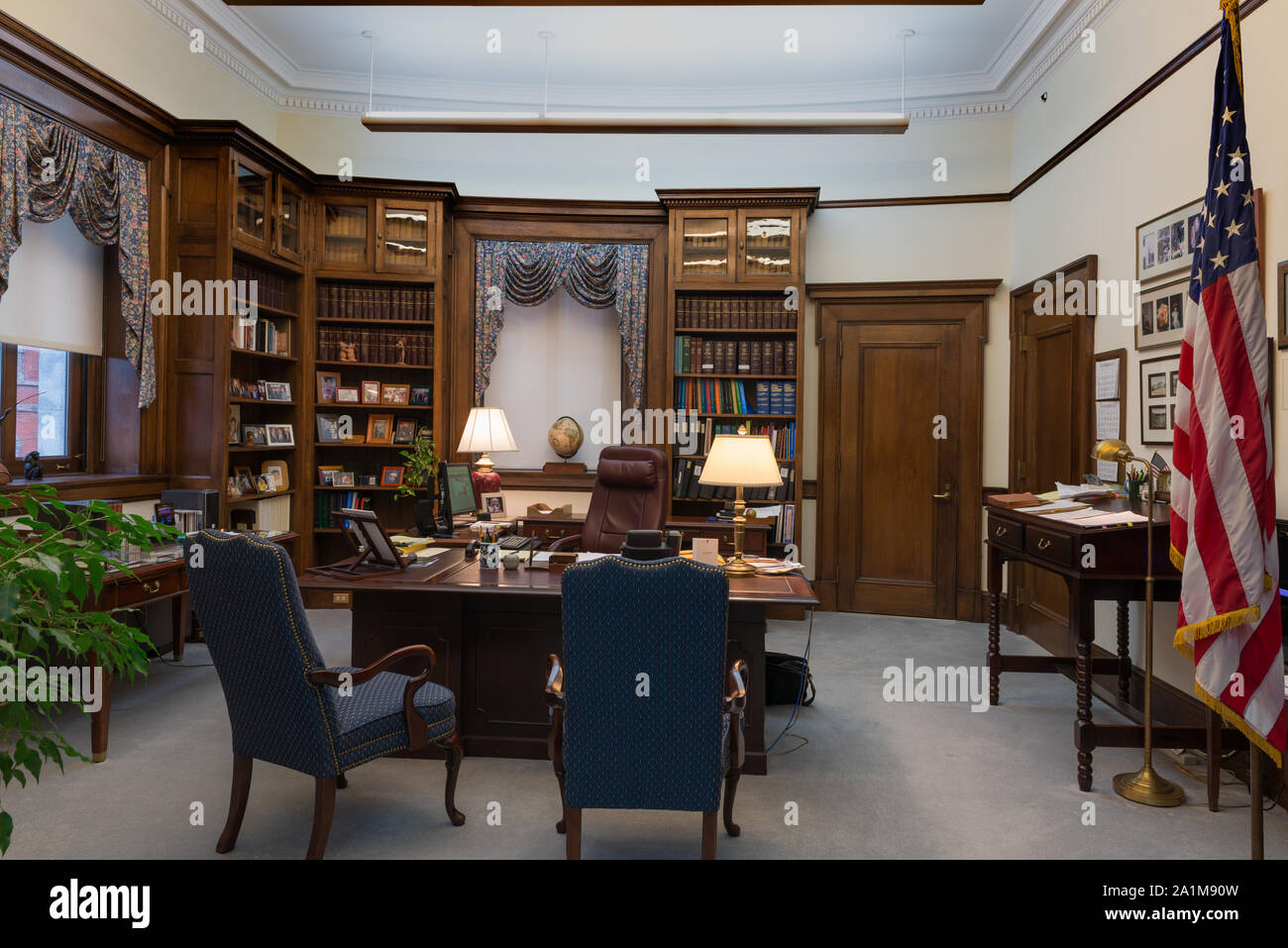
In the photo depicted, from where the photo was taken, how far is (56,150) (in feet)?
13.7

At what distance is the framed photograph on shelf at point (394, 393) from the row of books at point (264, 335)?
0.71m

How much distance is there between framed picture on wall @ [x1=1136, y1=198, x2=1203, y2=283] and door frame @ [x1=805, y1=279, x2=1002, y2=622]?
81.0 inches

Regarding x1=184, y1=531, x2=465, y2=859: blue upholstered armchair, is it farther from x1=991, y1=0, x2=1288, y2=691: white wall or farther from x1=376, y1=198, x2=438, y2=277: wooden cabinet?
x1=376, y1=198, x2=438, y2=277: wooden cabinet

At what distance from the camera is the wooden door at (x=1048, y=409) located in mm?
4875

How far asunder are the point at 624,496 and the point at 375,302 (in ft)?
8.76

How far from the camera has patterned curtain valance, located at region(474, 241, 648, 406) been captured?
6.43 meters

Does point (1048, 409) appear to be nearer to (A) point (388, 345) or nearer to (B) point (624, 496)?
(B) point (624, 496)

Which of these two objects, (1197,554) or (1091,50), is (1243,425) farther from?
(1091,50)

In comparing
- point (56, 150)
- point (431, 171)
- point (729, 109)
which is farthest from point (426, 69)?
point (56, 150)

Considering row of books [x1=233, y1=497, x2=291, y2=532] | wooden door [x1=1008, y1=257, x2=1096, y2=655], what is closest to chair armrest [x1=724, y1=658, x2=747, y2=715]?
wooden door [x1=1008, y1=257, x2=1096, y2=655]

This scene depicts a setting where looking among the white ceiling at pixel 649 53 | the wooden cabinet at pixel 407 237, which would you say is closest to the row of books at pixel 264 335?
the wooden cabinet at pixel 407 237

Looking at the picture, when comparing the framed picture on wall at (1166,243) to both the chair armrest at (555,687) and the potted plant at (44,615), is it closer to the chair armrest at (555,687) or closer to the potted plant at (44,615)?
the chair armrest at (555,687)

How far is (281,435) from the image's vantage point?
5996 millimetres

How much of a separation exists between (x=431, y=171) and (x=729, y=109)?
7.79 ft
